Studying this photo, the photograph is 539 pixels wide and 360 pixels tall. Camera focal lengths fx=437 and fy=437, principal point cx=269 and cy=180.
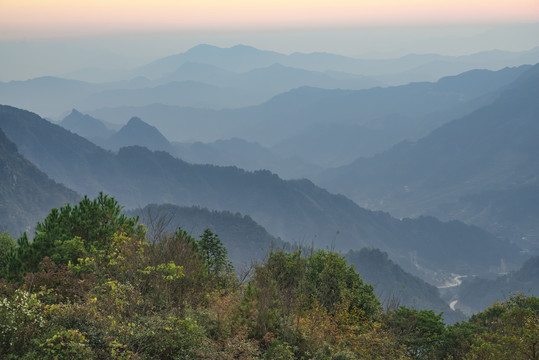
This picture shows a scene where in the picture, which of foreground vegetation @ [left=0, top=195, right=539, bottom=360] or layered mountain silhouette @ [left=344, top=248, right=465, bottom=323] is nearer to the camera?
foreground vegetation @ [left=0, top=195, right=539, bottom=360]

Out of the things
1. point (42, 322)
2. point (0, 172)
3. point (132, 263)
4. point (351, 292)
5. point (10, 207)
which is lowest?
point (42, 322)

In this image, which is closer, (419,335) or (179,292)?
(179,292)

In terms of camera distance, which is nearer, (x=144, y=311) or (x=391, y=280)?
(x=144, y=311)

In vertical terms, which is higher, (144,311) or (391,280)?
(391,280)

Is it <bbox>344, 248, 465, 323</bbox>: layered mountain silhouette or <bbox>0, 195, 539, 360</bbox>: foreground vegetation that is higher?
<bbox>344, 248, 465, 323</bbox>: layered mountain silhouette

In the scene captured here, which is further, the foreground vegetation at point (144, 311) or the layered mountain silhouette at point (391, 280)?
the layered mountain silhouette at point (391, 280)

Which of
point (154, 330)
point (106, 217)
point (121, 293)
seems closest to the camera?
point (154, 330)

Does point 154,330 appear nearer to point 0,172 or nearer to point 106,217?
point 106,217

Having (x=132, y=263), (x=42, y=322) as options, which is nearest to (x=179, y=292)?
(x=132, y=263)
